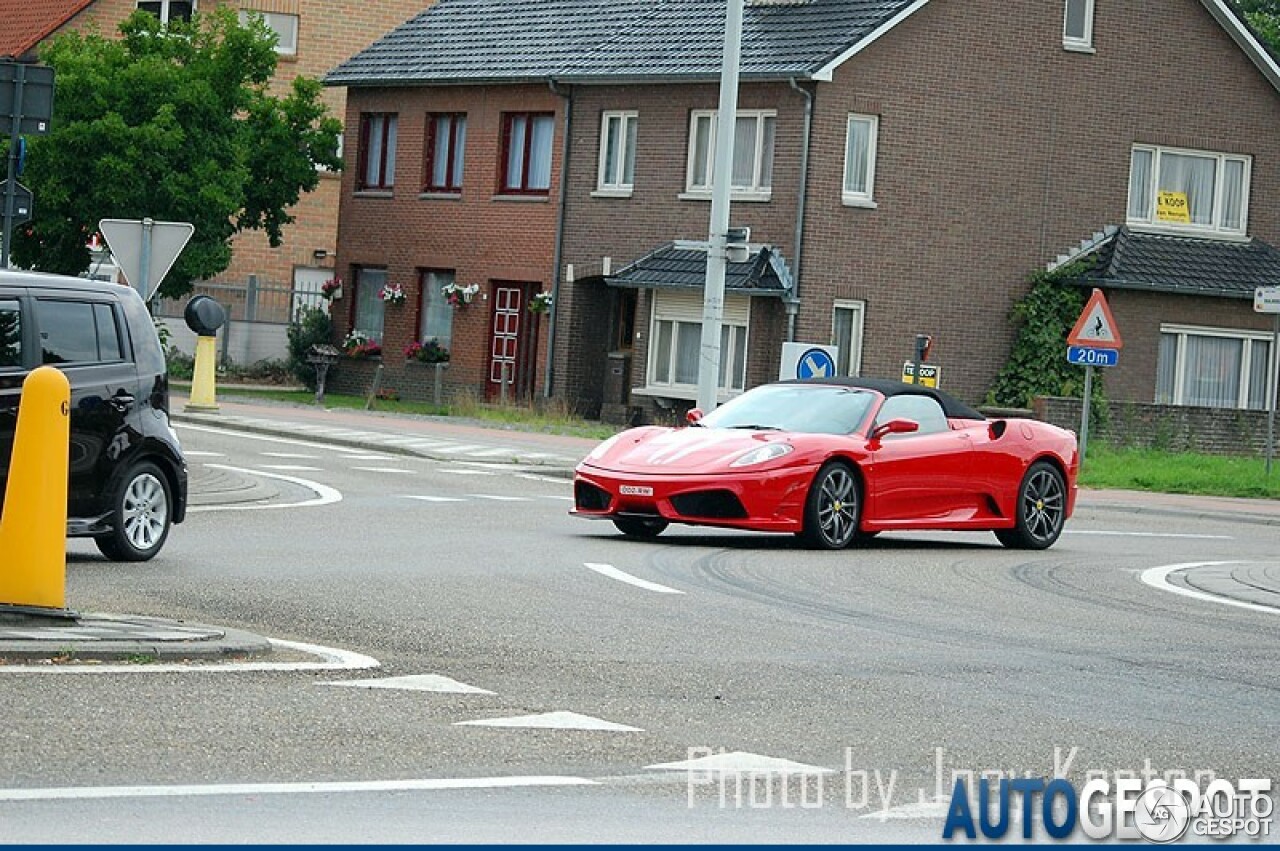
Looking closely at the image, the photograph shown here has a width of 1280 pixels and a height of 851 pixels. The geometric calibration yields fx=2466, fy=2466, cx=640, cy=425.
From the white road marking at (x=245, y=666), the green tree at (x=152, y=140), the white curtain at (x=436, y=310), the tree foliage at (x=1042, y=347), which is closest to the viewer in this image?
the white road marking at (x=245, y=666)

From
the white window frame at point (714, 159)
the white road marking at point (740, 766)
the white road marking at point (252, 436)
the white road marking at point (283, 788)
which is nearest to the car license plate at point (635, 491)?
the white road marking at point (740, 766)

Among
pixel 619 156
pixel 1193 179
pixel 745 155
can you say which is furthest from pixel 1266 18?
pixel 745 155

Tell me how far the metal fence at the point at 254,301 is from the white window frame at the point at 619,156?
527 inches

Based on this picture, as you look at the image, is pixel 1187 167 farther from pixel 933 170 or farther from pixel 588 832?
pixel 588 832

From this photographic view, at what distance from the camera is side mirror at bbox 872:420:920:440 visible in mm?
19422

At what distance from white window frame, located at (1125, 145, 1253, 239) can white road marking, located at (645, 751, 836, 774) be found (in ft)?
115

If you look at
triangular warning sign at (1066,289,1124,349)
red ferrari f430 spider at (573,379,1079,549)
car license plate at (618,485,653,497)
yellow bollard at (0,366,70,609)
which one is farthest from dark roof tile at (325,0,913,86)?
yellow bollard at (0,366,70,609)

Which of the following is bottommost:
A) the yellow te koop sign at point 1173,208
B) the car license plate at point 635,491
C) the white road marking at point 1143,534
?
the white road marking at point 1143,534

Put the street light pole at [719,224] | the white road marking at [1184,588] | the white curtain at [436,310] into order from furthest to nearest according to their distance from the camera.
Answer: the white curtain at [436,310] → the street light pole at [719,224] → the white road marking at [1184,588]

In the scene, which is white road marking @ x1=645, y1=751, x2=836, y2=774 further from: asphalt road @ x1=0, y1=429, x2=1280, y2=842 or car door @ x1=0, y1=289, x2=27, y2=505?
car door @ x1=0, y1=289, x2=27, y2=505

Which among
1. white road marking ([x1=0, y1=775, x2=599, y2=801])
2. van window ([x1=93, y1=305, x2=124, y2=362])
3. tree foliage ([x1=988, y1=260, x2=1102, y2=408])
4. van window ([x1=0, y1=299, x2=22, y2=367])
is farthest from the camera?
tree foliage ([x1=988, y1=260, x2=1102, y2=408])

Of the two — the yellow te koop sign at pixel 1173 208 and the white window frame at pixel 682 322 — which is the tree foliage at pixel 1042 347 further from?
the white window frame at pixel 682 322

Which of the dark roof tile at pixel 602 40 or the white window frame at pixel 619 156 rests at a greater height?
the dark roof tile at pixel 602 40

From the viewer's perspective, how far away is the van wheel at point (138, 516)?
50.1ft
